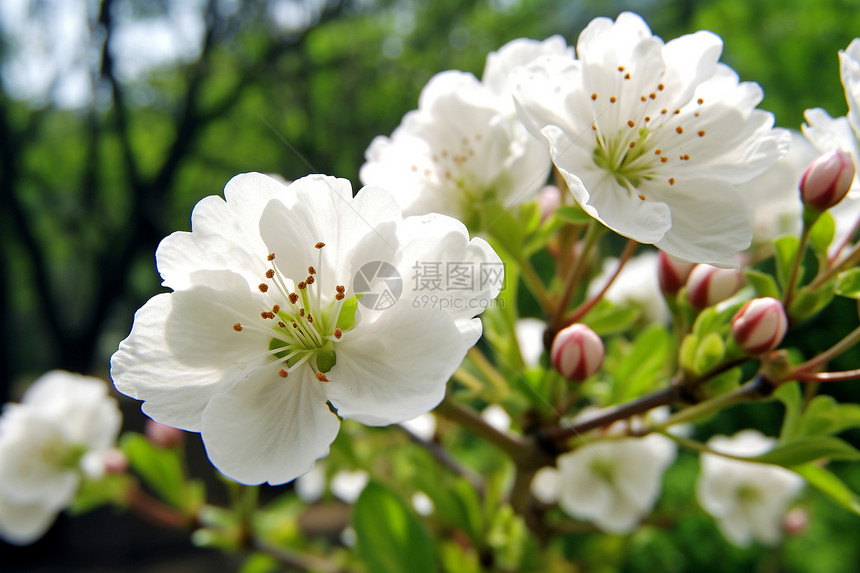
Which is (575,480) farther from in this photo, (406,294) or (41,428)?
(41,428)

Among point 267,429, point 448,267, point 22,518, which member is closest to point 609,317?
point 448,267

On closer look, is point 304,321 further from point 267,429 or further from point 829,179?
point 829,179

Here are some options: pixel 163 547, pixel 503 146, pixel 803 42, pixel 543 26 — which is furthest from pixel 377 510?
pixel 543 26

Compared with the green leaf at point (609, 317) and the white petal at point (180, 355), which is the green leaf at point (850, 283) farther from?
the white petal at point (180, 355)

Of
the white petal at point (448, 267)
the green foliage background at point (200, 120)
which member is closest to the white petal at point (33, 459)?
the white petal at point (448, 267)

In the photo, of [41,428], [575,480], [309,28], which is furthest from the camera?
[309,28]
